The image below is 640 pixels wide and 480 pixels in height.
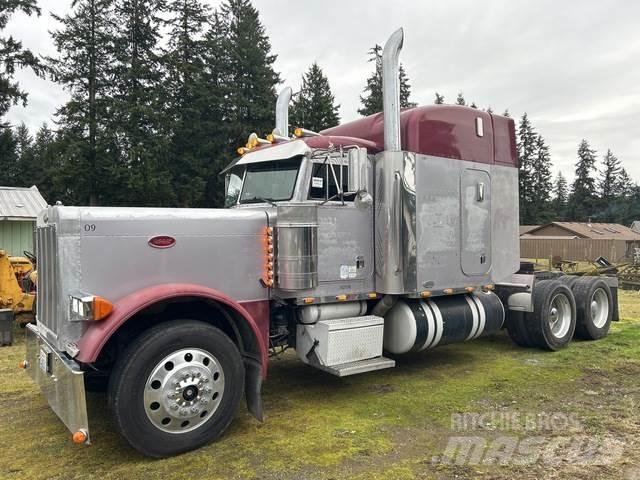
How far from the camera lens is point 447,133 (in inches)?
252

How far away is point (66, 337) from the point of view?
412cm

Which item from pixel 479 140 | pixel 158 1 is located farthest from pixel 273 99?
pixel 479 140

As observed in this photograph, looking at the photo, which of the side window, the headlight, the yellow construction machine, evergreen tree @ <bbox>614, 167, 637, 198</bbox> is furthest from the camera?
evergreen tree @ <bbox>614, 167, 637, 198</bbox>

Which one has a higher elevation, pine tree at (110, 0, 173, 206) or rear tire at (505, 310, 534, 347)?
pine tree at (110, 0, 173, 206)

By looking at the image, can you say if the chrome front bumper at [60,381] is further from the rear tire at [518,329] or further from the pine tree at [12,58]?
the pine tree at [12,58]

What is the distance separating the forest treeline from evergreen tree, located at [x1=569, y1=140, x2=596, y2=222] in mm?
64214

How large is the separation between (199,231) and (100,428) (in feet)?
7.03

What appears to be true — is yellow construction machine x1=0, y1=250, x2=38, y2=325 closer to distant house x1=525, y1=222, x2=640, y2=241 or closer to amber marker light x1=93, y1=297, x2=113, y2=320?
amber marker light x1=93, y1=297, x2=113, y2=320

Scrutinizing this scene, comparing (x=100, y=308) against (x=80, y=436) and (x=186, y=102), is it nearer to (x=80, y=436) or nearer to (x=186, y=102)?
(x=80, y=436)

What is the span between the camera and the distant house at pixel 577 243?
4112 centimetres

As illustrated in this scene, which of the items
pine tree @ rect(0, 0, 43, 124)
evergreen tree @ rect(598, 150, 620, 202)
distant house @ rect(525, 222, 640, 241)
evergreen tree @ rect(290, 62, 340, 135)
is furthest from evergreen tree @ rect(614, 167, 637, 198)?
pine tree @ rect(0, 0, 43, 124)

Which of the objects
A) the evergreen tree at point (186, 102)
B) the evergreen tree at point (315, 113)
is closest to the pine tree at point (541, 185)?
the evergreen tree at point (315, 113)

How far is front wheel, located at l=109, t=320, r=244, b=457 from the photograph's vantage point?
392 cm

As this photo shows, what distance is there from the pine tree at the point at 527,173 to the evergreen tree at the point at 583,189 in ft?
43.8
